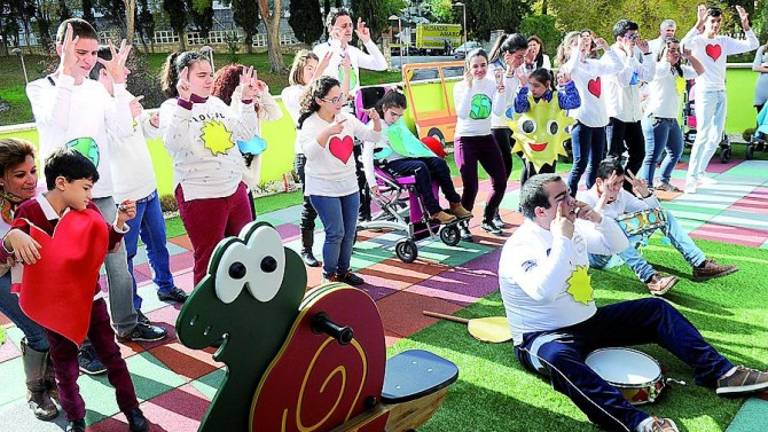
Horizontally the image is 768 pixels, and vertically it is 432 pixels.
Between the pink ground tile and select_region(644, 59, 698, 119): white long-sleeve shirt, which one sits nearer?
the pink ground tile

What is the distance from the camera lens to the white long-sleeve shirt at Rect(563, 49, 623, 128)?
5793mm

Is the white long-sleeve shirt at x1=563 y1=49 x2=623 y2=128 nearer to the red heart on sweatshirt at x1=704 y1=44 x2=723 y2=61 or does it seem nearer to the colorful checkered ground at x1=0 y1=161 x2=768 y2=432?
the colorful checkered ground at x1=0 y1=161 x2=768 y2=432

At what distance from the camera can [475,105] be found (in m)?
5.23

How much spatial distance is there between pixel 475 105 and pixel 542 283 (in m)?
2.74

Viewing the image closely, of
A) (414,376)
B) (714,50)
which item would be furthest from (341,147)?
(714,50)

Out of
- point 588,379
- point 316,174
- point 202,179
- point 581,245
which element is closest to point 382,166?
point 316,174

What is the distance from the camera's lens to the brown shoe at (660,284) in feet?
13.2

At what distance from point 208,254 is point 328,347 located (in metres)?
1.68

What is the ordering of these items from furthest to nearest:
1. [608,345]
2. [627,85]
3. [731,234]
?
[627,85]
[731,234]
[608,345]

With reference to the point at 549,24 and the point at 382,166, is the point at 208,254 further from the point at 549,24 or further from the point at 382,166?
the point at 549,24

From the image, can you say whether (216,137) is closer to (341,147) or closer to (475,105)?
(341,147)

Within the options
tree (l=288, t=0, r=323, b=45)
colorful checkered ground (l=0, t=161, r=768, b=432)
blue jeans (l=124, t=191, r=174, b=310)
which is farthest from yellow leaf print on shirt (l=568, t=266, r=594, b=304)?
tree (l=288, t=0, r=323, b=45)

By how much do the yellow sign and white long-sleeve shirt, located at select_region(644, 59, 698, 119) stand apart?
52.2 feet

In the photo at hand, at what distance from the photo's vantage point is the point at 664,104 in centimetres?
668
